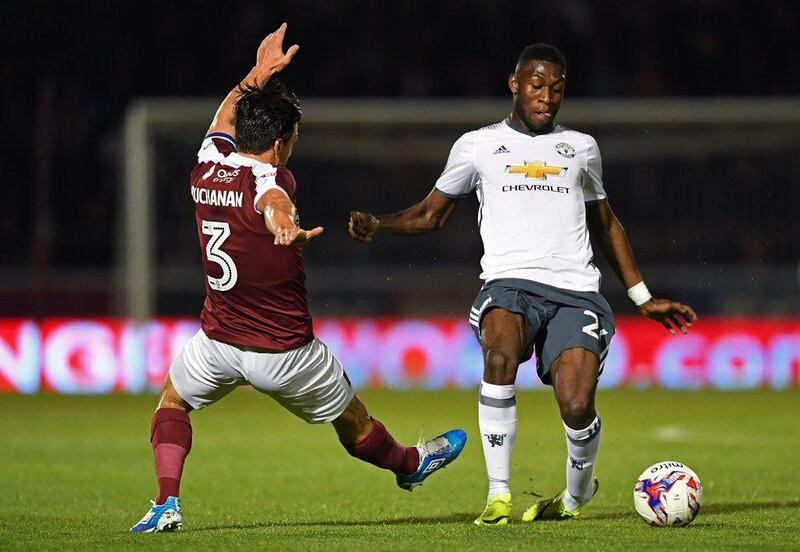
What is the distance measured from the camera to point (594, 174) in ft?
22.4

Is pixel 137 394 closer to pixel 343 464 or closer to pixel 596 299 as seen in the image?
pixel 343 464

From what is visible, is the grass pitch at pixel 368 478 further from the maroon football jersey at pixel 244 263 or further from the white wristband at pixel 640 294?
the white wristband at pixel 640 294

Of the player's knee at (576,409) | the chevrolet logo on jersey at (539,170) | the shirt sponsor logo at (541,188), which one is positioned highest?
the chevrolet logo on jersey at (539,170)

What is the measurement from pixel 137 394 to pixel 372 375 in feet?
9.99

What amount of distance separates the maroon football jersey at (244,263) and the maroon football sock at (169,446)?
16.2 inches

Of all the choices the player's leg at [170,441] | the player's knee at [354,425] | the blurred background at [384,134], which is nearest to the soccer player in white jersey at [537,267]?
the player's knee at [354,425]

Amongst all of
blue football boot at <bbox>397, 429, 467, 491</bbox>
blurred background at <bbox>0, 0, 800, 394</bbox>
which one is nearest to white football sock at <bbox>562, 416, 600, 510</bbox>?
blue football boot at <bbox>397, 429, 467, 491</bbox>

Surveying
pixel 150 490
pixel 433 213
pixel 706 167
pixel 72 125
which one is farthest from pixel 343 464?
pixel 72 125

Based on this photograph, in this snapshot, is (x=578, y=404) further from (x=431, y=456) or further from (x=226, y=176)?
(x=226, y=176)

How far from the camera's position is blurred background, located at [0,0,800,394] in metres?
20.5

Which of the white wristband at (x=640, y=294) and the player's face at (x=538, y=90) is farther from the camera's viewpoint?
the white wristband at (x=640, y=294)

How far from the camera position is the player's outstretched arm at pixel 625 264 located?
689 cm

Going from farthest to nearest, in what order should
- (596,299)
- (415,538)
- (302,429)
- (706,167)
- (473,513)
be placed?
(706,167) → (302,429) → (473,513) → (596,299) → (415,538)

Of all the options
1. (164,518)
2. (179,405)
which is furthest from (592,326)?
(164,518)
